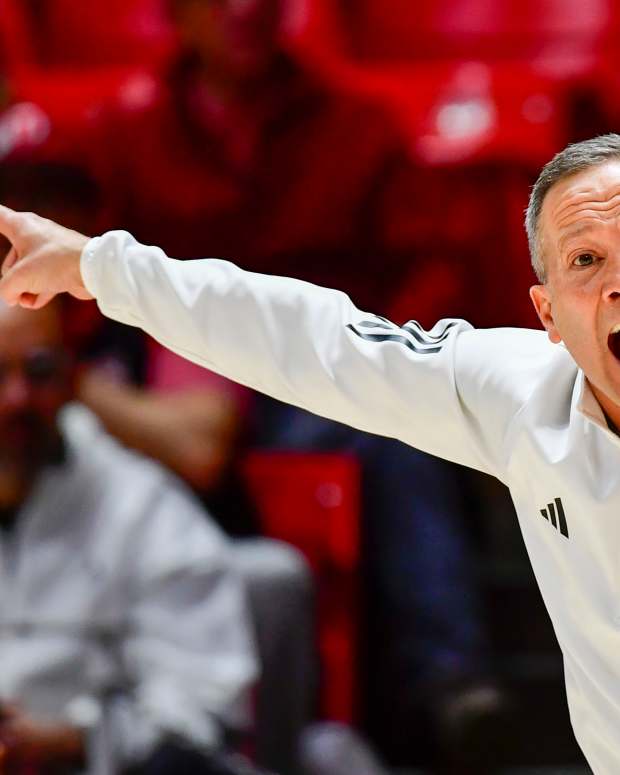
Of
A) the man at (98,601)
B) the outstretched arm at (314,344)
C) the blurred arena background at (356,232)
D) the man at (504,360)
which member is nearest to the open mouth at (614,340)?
the man at (504,360)

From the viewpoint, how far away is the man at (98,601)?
304 cm

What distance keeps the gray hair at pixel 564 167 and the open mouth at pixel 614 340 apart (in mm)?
115

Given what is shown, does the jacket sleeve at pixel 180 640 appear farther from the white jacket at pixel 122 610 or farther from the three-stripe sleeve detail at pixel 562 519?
the three-stripe sleeve detail at pixel 562 519

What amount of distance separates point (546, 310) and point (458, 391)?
6.0 inches

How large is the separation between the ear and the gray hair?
0.06ft

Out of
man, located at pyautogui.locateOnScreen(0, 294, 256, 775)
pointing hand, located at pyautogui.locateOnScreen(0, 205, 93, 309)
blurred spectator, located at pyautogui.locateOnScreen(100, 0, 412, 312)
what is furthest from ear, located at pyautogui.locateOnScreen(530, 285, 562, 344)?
blurred spectator, located at pyautogui.locateOnScreen(100, 0, 412, 312)

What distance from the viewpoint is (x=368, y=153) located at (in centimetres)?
384

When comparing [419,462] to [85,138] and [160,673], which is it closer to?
[160,673]

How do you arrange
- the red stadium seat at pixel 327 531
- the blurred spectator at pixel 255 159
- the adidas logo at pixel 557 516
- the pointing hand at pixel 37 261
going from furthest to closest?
the blurred spectator at pixel 255 159
the red stadium seat at pixel 327 531
the pointing hand at pixel 37 261
the adidas logo at pixel 557 516

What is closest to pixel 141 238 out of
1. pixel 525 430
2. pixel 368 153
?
pixel 368 153

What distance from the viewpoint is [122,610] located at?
10.4 feet

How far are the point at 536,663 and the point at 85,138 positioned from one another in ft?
6.03

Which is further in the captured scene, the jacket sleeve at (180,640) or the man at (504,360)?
the jacket sleeve at (180,640)

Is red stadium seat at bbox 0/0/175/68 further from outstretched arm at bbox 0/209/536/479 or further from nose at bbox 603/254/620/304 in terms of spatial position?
nose at bbox 603/254/620/304
